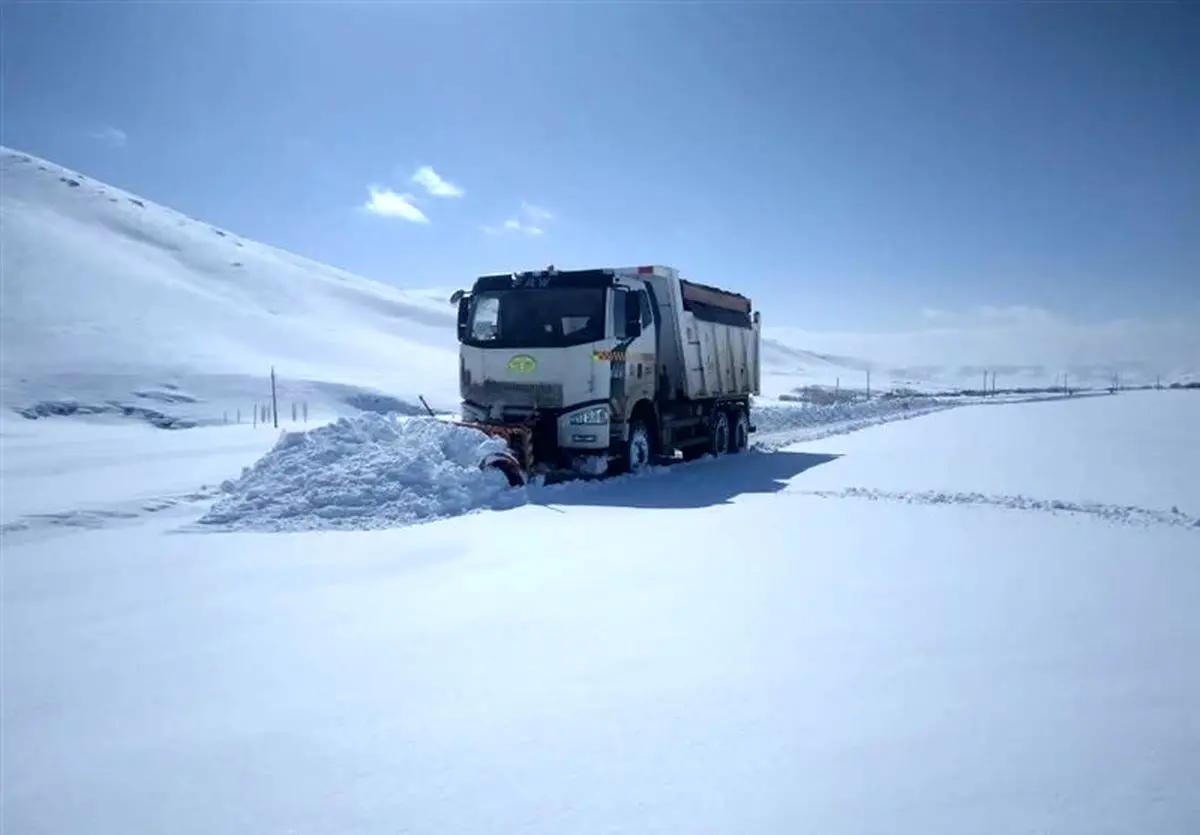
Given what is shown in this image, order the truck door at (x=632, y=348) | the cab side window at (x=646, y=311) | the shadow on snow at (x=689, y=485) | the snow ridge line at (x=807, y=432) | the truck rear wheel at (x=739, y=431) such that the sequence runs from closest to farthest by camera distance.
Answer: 1. the shadow on snow at (x=689, y=485)
2. the truck door at (x=632, y=348)
3. the cab side window at (x=646, y=311)
4. the truck rear wheel at (x=739, y=431)
5. the snow ridge line at (x=807, y=432)

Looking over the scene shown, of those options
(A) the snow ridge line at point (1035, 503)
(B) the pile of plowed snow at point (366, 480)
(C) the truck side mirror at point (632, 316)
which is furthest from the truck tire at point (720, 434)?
(B) the pile of plowed snow at point (366, 480)

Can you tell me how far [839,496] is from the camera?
10586 millimetres

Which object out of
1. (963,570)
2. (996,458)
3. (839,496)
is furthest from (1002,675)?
(996,458)

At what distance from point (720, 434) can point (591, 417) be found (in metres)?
6.08

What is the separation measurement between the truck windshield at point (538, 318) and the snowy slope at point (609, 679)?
4485mm

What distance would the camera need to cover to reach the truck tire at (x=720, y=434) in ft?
55.4

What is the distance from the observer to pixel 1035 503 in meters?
9.57

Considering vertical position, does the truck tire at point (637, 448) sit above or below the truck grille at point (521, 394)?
below

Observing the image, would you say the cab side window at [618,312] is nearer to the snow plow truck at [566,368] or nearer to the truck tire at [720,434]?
the snow plow truck at [566,368]

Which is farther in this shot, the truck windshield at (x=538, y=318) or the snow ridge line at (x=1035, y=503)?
the truck windshield at (x=538, y=318)

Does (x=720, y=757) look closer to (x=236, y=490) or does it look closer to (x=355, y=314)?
(x=236, y=490)

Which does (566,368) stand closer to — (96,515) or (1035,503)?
(96,515)

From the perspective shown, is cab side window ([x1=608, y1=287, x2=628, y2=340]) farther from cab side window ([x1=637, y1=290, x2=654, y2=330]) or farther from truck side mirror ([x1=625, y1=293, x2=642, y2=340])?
cab side window ([x1=637, y1=290, x2=654, y2=330])

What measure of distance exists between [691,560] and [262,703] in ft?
12.6
